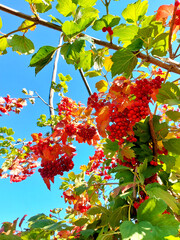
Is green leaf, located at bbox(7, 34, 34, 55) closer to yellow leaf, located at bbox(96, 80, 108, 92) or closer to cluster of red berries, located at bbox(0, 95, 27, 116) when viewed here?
yellow leaf, located at bbox(96, 80, 108, 92)

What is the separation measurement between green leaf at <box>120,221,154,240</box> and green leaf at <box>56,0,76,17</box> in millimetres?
1417

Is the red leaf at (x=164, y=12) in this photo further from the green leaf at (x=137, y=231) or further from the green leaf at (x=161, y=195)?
the green leaf at (x=137, y=231)

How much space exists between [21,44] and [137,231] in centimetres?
181

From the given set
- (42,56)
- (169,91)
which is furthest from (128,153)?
(42,56)

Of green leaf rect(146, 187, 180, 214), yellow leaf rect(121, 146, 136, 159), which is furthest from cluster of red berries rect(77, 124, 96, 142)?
green leaf rect(146, 187, 180, 214)

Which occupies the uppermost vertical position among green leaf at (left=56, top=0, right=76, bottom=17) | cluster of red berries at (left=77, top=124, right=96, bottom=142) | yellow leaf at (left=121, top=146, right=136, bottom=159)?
green leaf at (left=56, top=0, right=76, bottom=17)

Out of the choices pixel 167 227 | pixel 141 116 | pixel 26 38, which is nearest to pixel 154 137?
pixel 141 116

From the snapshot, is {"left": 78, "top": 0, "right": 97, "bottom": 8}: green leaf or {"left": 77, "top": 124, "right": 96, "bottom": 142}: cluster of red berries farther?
{"left": 77, "top": 124, "right": 96, "bottom": 142}: cluster of red berries

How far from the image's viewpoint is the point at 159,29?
150 cm

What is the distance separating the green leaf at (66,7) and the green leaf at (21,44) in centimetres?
61

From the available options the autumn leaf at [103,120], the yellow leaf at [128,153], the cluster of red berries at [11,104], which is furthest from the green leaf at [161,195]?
the cluster of red berries at [11,104]

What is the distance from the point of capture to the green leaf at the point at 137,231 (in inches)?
30.5

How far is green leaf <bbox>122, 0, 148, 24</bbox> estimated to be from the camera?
4.80 feet

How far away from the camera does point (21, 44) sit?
1815mm
